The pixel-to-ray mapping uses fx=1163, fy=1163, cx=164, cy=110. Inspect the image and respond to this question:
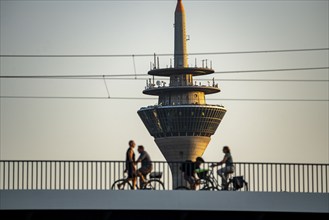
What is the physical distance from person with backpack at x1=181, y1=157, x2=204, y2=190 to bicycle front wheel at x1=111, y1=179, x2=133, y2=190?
1624 mm

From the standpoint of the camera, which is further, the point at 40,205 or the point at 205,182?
the point at 205,182

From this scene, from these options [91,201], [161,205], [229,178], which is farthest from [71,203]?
[229,178]

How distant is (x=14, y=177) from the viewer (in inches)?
1302

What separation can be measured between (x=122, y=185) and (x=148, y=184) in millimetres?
1074

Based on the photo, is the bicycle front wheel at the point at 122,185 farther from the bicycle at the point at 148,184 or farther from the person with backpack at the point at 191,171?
the person with backpack at the point at 191,171

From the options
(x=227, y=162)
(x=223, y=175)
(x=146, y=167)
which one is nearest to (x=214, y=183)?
A: (x=223, y=175)

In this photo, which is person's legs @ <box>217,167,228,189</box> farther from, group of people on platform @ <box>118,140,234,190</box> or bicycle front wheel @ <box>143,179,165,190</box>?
bicycle front wheel @ <box>143,179,165,190</box>

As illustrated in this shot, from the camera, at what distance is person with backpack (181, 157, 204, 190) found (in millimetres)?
33469

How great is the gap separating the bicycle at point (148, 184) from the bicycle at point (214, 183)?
0.64m

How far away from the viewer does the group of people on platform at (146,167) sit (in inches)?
1289

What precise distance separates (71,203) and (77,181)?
2328mm

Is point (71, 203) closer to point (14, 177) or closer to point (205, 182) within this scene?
point (14, 177)

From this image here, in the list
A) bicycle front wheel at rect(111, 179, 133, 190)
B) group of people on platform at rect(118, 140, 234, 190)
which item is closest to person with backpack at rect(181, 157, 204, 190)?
group of people on platform at rect(118, 140, 234, 190)

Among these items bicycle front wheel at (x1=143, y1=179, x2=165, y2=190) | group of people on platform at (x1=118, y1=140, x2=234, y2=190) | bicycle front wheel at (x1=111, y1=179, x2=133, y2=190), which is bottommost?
bicycle front wheel at (x1=111, y1=179, x2=133, y2=190)
